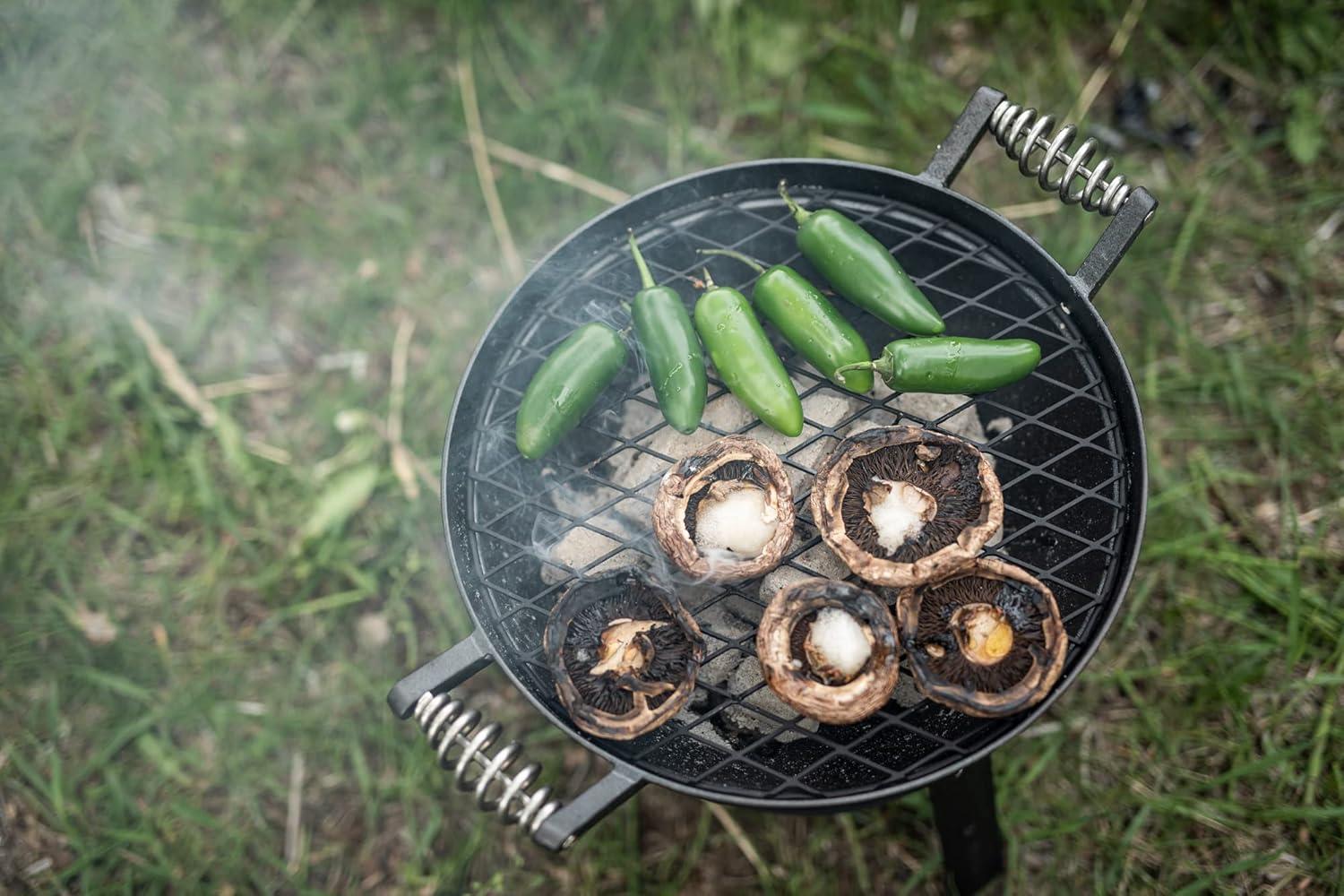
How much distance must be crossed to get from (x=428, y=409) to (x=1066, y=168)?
2.70m

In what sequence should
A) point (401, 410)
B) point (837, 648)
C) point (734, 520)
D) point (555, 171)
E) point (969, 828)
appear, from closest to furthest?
point (837, 648)
point (734, 520)
point (969, 828)
point (401, 410)
point (555, 171)

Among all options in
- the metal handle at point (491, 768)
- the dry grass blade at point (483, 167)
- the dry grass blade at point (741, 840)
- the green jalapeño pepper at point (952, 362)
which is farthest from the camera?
the dry grass blade at point (483, 167)

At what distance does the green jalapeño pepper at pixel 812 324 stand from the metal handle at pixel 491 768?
1.26 metres

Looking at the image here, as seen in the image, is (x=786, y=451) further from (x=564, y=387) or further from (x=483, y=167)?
(x=483, y=167)

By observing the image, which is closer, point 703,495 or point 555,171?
point 703,495

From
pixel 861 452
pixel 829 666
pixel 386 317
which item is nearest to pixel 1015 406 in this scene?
pixel 861 452

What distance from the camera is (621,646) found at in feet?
7.52

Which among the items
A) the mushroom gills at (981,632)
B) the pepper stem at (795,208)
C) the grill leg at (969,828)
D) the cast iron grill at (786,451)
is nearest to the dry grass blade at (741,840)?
the grill leg at (969,828)

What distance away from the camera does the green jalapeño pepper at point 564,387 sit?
255cm

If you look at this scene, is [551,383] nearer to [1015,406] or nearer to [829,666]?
[829,666]

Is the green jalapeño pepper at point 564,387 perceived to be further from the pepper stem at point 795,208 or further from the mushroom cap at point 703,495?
the pepper stem at point 795,208

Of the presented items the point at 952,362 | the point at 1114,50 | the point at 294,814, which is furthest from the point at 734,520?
the point at 1114,50

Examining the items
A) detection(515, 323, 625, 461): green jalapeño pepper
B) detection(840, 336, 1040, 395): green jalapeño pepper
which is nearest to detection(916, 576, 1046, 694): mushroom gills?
detection(840, 336, 1040, 395): green jalapeño pepper

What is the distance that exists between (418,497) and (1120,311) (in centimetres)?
316
